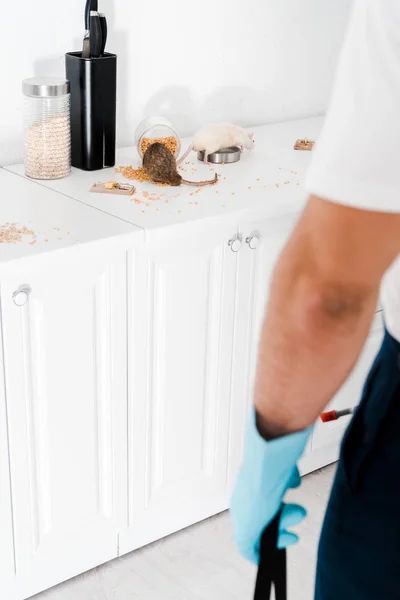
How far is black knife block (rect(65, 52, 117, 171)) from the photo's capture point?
183 cm

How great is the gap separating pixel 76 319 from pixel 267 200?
479 millimetres

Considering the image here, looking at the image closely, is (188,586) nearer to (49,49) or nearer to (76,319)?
(76,319)

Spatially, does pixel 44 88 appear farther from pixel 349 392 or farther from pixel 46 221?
pixel 349 392

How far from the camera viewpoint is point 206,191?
1.83 m

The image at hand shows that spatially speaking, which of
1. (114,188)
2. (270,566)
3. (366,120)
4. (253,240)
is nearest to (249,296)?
(253,240)

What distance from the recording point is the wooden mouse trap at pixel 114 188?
1776 mm

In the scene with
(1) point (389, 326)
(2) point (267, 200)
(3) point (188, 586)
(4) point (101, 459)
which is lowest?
(3) point (188, 586)

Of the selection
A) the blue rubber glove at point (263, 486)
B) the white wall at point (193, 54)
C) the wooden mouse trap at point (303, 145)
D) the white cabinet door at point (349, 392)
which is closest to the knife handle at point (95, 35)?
the white wall at point (193, 54)

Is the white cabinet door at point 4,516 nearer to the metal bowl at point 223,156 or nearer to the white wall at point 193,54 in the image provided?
the white wall at point 193,54

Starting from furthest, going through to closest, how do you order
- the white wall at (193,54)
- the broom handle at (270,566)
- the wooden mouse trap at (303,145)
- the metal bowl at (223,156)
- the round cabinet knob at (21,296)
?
the wooden mouse trap at (303,145) < the metal bowl at (223,156) < the white wall at (193,54) < the round cabinet knob at (21,296) < the broom handle at (270,566)

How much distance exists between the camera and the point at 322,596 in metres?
0.89

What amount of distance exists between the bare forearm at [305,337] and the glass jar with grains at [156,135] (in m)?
1.22

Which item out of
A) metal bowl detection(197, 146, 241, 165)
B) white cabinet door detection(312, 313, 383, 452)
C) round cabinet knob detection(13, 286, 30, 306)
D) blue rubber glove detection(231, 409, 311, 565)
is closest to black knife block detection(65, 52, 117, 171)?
metal bowl detection(197, 146, 241, 165)

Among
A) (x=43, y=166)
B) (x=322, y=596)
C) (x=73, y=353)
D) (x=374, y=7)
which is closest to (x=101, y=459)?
(x=73, y=353)
